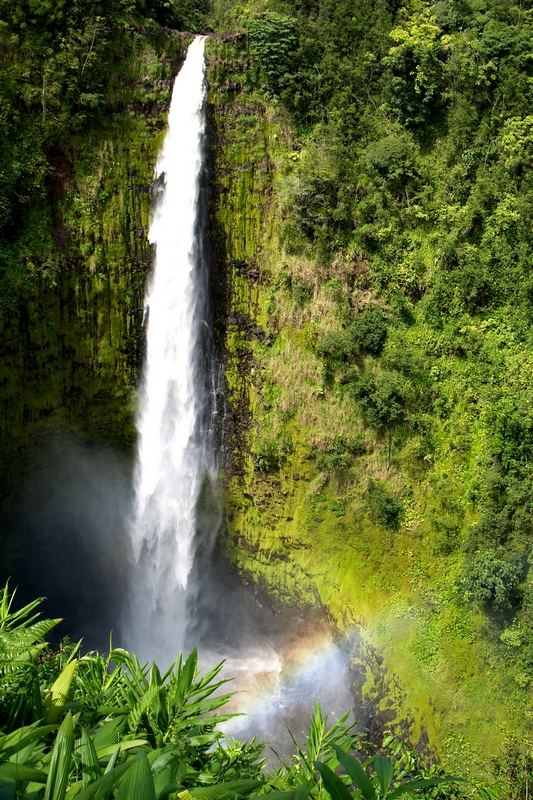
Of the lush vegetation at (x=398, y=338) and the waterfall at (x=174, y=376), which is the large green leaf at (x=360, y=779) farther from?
the waterfall at (x=174, y=376)

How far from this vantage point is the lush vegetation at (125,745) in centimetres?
243

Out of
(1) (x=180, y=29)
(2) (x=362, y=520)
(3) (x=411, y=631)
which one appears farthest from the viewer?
(1) (x=180, y=29)

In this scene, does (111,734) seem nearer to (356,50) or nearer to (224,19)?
(356,50)

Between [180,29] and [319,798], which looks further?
[180,29]

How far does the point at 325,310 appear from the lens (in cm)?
1555

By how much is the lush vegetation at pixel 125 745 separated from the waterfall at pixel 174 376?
1100 centimetres

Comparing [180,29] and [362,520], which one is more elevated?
[180,29]

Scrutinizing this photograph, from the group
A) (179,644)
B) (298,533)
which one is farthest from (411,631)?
(179,644)

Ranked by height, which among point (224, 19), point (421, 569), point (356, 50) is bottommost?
point (421, 569)

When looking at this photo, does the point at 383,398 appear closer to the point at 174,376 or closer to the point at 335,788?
the point at 174,376

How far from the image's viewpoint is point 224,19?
18219 mm

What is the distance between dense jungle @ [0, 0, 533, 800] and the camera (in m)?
13.2

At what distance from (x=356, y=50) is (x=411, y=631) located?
650 inches

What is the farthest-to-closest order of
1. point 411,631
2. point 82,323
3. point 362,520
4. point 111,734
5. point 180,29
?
1. point 180,29
2. point 82,323
3. point 362,520
4. point 411,631
5. point 111,734
